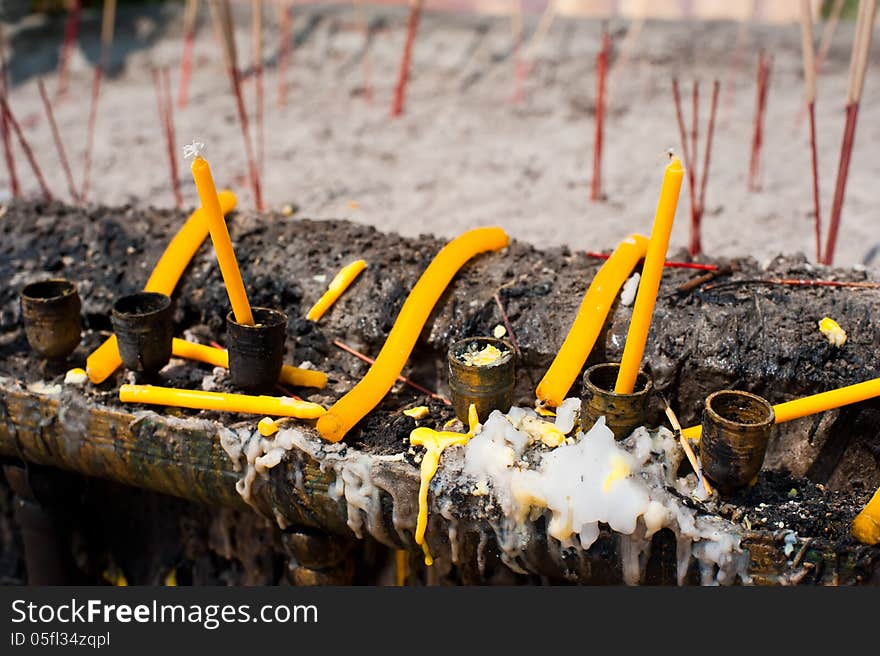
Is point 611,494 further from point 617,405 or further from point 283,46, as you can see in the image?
point 283,46

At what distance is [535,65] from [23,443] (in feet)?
14.8

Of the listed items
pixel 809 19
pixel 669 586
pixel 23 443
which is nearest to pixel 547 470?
pixel 669 586

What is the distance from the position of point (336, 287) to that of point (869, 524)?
175 centimetres

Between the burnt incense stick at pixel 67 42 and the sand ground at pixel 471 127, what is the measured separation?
0.07 meters

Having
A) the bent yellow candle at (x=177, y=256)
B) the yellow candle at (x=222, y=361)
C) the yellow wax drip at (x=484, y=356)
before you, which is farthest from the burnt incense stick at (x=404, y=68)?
the yellow wax drip at (x=484, y=356)

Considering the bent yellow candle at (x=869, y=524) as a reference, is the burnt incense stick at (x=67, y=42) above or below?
above

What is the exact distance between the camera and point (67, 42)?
274 inches

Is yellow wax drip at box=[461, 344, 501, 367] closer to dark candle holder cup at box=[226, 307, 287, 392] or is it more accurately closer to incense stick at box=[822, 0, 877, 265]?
dark candle holder cup at box=[226, 307, 287, 392]

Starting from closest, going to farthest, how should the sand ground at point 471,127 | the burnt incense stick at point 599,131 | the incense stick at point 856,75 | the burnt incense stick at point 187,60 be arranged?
1. the incense stick at point 856,75
2. the burnt incense stick at point 599,131
3. the sand ground at point 471,127
4. the burnt incense stick at point 187,60

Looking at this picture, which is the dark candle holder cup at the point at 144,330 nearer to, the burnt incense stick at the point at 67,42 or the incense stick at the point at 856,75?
the incense stick at the point at 856,75

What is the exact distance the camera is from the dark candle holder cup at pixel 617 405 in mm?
2203

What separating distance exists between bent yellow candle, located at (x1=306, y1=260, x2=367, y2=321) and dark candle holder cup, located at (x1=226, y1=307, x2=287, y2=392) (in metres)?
0.38

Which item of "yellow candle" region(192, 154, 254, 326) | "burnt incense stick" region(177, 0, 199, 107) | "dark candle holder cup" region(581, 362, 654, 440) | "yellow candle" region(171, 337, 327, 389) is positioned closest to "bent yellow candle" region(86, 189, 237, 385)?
"yellow candle" region(171, 337, 327, 389)

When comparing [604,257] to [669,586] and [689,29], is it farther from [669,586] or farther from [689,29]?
[689,29]
